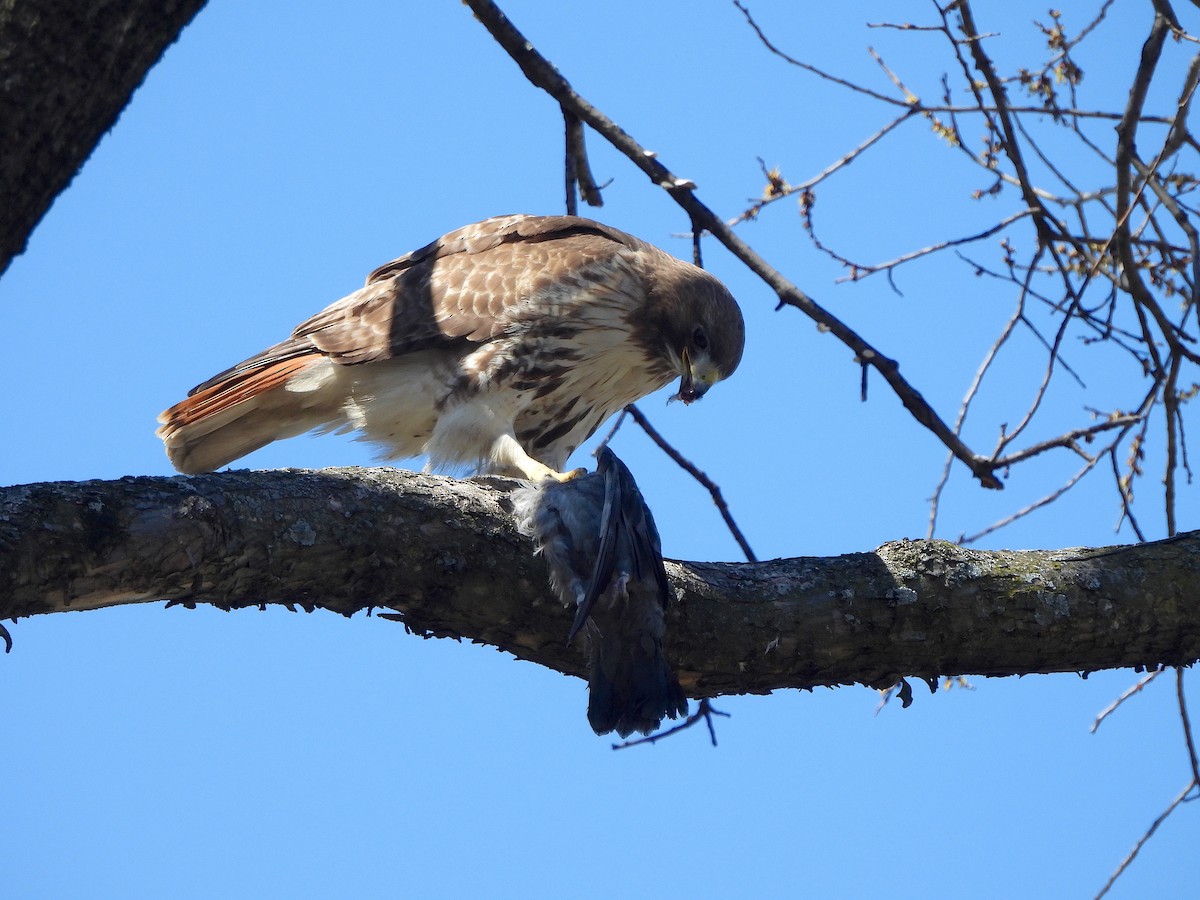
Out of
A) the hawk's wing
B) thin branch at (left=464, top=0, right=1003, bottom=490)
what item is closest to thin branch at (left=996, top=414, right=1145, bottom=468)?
thin branch at (left=464, top=0, right=1003, bottom=490)

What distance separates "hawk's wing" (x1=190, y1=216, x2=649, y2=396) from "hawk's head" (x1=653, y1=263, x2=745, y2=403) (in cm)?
19

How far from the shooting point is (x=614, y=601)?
251cm

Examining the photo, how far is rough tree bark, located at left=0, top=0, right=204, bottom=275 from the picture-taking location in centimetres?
181

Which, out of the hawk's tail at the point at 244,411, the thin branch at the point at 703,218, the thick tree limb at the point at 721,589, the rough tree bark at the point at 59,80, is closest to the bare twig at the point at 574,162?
the thin branch at the point at 703,218

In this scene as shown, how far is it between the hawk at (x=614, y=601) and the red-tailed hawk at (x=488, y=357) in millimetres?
1388

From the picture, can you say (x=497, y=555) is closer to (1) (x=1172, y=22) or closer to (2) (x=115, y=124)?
(2) (x=115, y=124)

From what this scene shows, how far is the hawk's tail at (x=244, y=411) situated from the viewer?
4223mm

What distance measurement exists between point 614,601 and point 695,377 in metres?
2.09

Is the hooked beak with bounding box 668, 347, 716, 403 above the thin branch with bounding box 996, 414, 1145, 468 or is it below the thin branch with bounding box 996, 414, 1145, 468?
above

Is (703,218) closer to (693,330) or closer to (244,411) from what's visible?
(693,330)

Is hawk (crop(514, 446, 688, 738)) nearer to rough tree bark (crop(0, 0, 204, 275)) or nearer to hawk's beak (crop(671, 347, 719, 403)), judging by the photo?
rough tree bark (crop(0, 0, 204, 275))

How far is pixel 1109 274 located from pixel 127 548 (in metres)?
3.06

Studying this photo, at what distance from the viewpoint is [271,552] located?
2.20m

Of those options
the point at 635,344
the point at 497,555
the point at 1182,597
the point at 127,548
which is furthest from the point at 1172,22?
the point at 127,548
